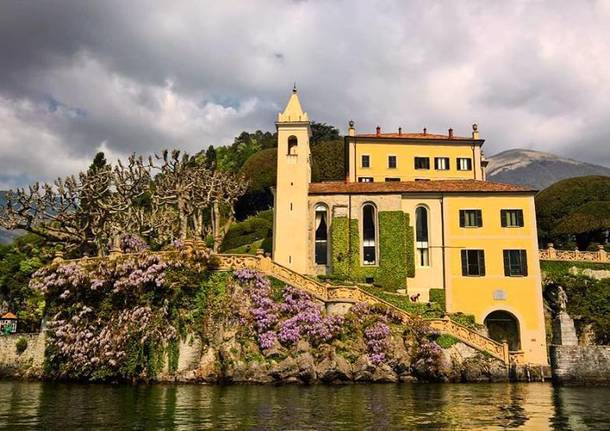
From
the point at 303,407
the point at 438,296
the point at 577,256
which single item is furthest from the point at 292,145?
the point at 303,407

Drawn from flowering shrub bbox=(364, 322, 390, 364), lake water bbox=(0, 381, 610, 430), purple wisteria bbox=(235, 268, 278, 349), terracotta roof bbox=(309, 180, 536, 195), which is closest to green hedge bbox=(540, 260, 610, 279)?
terracotta roof bbox=(309, 180, 536, 195)

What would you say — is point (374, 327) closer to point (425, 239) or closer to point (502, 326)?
point (425, 239)

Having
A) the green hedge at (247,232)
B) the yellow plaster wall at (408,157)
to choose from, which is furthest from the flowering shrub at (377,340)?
the green hedge at (247,232)

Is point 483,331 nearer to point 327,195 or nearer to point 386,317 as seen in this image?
point 386,317

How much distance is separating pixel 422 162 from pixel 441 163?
2.06 m

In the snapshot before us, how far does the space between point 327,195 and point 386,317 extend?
47.8 feet

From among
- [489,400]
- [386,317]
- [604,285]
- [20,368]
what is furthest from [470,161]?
[20,368]

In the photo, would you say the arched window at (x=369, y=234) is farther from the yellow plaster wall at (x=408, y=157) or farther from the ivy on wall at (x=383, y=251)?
the yellow plaster wall at (x=408, y=157)

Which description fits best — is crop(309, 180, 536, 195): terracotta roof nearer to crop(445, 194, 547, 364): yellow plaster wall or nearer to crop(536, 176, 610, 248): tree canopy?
crop(445, 194, 547, 364): yellow plaster wall

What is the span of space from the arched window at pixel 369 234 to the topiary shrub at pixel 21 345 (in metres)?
25.8

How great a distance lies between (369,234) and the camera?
44.9 m

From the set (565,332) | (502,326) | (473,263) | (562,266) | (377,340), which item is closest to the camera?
(565,332)

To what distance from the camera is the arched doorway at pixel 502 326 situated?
43125 millimetres

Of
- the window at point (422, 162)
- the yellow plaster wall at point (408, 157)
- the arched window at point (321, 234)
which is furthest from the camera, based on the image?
the window at point (422, 162)
